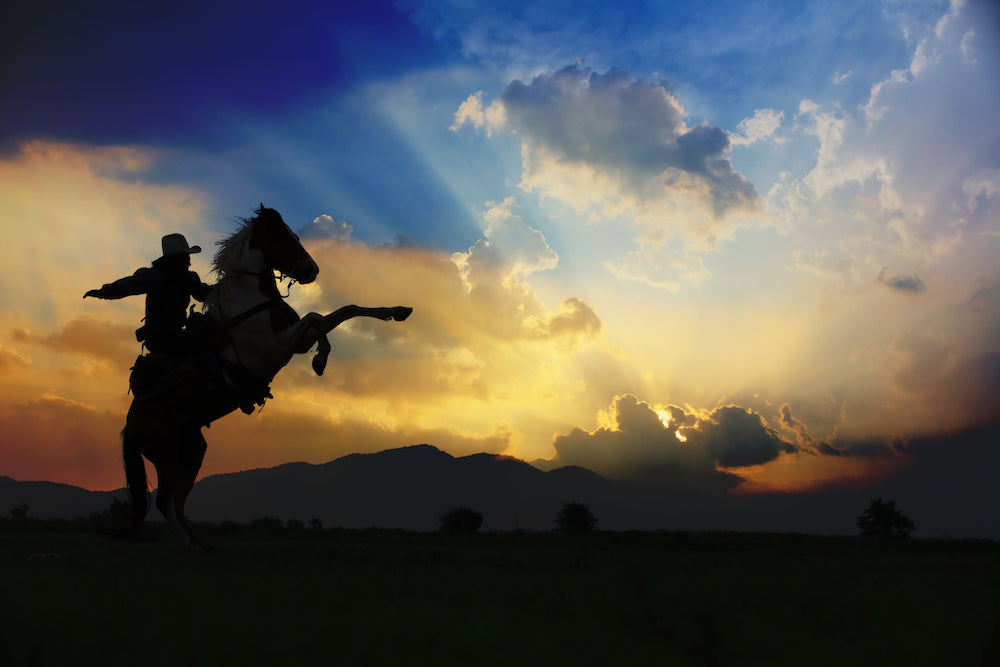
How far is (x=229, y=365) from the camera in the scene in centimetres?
884

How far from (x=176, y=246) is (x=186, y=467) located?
9.92ft

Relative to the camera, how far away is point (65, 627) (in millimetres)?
2996

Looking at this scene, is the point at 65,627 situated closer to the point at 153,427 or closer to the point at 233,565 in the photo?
the point at 233,565

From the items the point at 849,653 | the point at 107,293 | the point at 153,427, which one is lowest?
the point at 849,653

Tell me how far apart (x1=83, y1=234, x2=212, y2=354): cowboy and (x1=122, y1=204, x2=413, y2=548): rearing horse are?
38cm

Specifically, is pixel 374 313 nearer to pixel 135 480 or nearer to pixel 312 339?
pixel 312 339

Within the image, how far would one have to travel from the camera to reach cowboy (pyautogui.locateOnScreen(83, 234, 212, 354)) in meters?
8.88

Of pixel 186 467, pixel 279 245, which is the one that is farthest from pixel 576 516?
pixel 279 245

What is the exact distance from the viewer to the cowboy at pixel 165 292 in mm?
8883

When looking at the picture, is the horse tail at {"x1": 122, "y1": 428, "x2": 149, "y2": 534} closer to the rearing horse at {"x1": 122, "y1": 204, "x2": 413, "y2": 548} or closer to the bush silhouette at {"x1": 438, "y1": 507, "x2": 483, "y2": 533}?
the rearing horse at {"x1": 122, "y1": 204, "x2": 413, "y2": 548}

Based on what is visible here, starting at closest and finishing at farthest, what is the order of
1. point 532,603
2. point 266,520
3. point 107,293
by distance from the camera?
point 532,603 < point 107,293 < point 266,520

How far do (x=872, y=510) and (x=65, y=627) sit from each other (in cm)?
4590

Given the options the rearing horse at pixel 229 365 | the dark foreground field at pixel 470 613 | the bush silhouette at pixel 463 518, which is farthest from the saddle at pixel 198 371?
the bush silhouette at pixel 463 518

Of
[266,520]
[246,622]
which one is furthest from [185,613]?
[266,520]
